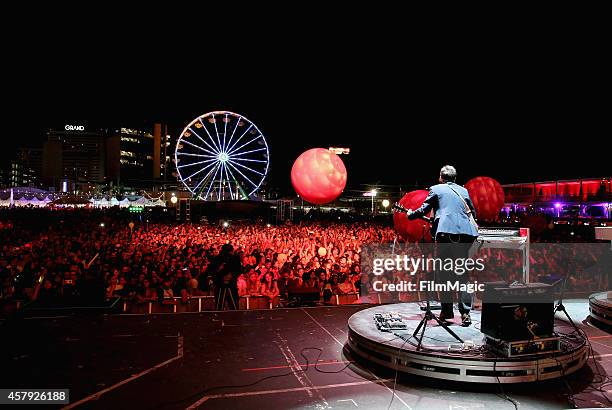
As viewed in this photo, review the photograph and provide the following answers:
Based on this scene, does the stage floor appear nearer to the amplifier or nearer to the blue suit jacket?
the amplifier

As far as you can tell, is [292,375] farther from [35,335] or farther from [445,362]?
[35,335]

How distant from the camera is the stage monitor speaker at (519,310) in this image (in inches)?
147

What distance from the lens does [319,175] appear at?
10.6 m

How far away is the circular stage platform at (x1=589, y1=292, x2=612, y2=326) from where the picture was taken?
558 cm

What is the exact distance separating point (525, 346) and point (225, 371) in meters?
2.72

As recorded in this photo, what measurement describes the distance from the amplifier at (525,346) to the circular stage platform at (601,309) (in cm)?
233

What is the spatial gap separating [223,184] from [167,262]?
1665 cm

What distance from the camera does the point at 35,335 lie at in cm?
511

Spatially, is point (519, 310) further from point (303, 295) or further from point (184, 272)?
point (184, 272)

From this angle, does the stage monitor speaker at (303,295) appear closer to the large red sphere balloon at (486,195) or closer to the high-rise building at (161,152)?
the large red sphere balloon at (486,195)

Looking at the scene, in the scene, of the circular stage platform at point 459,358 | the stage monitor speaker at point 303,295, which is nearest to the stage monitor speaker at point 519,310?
the circular stage platform at point 459,358

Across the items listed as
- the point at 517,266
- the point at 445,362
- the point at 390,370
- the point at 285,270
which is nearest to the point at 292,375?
the point at 390,370

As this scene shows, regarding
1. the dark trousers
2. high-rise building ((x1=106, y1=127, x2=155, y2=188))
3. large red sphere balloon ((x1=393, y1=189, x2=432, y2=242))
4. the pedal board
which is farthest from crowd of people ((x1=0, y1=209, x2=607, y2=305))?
high-rise building ((x1=106, y1=127, x2=155, y2=188))

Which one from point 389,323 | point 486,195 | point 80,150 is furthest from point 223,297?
point 80,150
